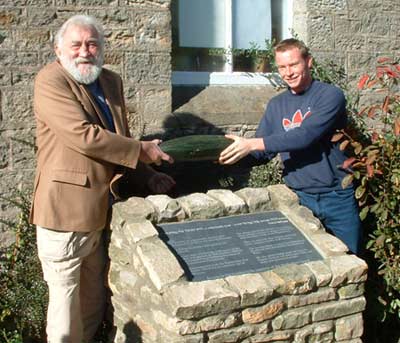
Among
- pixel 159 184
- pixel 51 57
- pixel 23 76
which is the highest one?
pixel 51 57

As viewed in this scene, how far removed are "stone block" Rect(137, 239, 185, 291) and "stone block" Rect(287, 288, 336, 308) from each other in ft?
2.32

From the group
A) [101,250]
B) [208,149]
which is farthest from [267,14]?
[101,250]

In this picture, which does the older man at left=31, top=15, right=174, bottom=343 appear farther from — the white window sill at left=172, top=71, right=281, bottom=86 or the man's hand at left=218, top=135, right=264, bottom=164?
the white window sill at left=172, top=71, right=281, bottom=86

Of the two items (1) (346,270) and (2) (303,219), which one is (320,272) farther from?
(2) (303,219)

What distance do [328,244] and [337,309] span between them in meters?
0.43

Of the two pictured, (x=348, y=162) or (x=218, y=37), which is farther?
(x=218, y=37)

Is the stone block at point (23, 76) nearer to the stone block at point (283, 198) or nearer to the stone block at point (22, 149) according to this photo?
the stone block at point (22, 149)

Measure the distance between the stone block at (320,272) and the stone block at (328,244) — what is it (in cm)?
15

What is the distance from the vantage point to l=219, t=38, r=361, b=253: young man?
4.22m

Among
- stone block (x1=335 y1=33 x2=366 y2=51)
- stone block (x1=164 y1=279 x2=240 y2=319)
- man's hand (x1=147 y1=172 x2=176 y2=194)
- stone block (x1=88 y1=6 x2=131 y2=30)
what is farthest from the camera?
stone block (x1=335 y1=33 x2=366 y2=51)

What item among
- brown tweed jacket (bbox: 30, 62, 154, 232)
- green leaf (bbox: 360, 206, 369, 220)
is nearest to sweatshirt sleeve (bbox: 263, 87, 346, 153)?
green leaf (bbox: 360, 206, 369, 220)

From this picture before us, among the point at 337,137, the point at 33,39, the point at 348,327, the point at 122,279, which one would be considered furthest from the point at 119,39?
the point at 348,327

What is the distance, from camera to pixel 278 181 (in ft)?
18.1

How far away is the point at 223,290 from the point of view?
3.58m
